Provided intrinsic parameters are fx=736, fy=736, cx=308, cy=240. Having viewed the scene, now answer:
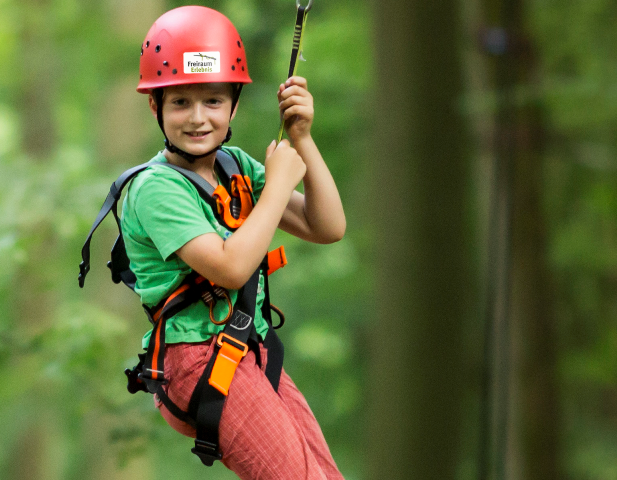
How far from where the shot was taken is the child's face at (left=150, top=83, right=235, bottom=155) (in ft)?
5.74

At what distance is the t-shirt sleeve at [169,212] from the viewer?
63.5 inches

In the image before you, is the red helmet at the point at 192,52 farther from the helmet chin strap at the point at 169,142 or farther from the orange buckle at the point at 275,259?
the orange buckle at the point at 275,259

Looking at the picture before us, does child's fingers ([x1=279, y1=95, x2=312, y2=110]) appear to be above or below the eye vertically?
above

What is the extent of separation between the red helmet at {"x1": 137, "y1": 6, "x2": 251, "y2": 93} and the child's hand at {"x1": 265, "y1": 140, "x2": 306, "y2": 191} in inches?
7.7

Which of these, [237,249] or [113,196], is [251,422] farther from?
[113,196]

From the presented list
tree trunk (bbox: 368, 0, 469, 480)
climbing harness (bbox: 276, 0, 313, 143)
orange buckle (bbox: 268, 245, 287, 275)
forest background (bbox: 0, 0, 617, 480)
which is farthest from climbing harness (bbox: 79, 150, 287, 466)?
A: tree trunk (bbox: 368, 0, 469, 480)

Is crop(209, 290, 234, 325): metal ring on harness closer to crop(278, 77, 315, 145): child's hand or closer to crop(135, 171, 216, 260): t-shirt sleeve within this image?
crop(135, 171, 216, 260): t-shirt sleeve

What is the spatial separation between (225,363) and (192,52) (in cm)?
73

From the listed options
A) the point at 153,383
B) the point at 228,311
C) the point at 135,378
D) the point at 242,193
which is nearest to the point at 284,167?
the point at 242,193

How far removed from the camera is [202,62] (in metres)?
1.73

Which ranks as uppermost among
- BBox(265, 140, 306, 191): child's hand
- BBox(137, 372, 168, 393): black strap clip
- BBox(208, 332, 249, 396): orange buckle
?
BBox(265, 140, 306, 191): child's hand

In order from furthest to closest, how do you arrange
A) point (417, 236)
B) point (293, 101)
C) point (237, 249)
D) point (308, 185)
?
point (417, 236) → point (308, 185) → point (293, 101) → point (237, 249)

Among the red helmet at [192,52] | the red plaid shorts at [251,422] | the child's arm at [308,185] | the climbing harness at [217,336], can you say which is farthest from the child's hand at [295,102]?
the red plaid shorts at [251,422]

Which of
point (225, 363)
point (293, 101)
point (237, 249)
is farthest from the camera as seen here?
point (293, 101)
